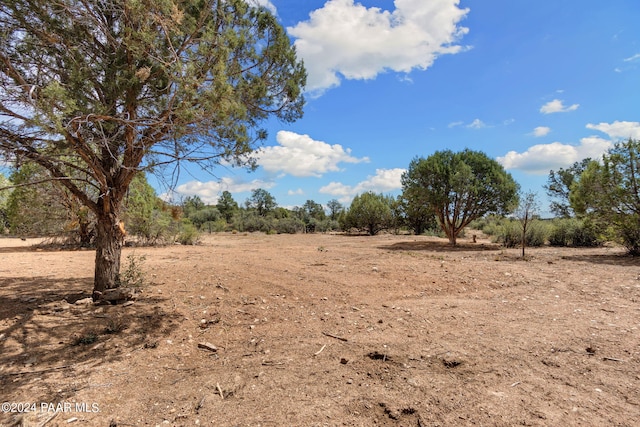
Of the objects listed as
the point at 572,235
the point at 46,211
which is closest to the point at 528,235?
the point at 572,235

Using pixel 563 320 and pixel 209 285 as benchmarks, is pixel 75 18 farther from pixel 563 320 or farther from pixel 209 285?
pixel 563 320

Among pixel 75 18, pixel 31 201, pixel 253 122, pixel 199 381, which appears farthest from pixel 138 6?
pixel 31 201

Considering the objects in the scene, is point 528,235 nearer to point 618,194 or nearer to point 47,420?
point 618,194

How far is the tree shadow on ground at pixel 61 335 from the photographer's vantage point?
10.5 feet

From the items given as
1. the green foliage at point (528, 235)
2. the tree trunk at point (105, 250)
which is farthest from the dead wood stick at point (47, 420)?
the green foliage at point (528, 235)

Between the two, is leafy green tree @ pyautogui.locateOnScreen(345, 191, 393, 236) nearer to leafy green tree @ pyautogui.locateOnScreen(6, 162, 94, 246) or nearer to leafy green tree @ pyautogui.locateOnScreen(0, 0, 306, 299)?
leafy green tree @ pyautogui.locateOnScreen(6, 162, 94, 246)

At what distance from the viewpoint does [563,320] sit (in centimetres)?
442

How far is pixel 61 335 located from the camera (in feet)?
13.2

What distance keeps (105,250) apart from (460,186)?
16.0m

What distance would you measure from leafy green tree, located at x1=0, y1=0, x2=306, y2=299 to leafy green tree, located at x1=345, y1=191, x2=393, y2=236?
29511 millimetres

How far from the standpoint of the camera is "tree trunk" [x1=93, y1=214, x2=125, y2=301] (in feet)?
16.6

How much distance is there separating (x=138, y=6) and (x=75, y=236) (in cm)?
1427

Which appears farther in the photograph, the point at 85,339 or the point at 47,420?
the point at 85,339

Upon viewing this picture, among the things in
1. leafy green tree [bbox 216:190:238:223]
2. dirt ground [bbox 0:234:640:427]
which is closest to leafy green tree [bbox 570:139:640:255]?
dirt ground [bbox 0:234:640:427]
